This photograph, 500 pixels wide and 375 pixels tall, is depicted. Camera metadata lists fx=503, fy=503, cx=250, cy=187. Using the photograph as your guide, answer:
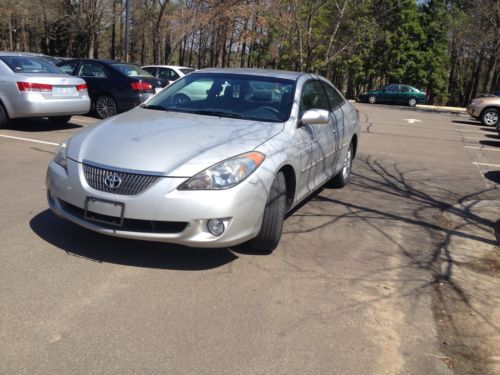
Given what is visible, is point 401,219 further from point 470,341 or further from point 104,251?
point 104,251

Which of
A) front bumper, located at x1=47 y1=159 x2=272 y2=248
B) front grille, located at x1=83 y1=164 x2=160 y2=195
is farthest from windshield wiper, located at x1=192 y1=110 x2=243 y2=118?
front grille, located at x1=83 y1=164 x2=160 y2=195

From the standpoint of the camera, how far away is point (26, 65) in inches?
375

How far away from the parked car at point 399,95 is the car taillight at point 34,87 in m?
31.8

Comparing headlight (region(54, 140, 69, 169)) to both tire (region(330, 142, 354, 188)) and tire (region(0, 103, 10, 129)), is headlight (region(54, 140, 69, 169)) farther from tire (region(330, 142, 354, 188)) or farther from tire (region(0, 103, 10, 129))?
tire (region(0, 103, 10, 129))

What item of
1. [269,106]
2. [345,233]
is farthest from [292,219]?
[269,106]

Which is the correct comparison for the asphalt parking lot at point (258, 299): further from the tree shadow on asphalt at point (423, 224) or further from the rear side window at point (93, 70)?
the rear side window at point (93, 70)

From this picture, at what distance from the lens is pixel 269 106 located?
5070mm

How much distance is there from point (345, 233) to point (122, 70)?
852 centimetres

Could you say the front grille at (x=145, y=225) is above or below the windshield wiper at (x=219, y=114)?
below

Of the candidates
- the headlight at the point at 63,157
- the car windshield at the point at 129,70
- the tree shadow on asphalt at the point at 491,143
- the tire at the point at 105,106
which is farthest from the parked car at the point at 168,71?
the headlight at the point at 63,157

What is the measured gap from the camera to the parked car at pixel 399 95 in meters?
36.9

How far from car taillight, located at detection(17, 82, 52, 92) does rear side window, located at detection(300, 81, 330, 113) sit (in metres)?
5.65

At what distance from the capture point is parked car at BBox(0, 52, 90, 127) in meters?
9.15

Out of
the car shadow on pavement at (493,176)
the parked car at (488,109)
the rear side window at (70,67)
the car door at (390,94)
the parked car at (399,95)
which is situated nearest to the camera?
the car shadow on pavement at (493,176)
